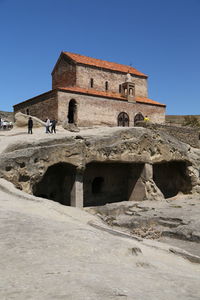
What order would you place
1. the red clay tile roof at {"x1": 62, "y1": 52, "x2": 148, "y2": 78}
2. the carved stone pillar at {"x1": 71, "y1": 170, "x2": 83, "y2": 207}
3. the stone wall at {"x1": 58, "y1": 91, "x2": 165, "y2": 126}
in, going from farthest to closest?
the red clay tile roof at {"x1": 62, "y1": 52, "x2": 148, "y2": 78} → the stone wall at {"x1": 58, "y1": 91, "x2": 165, "y2": 126} → the carved stone pillar at {"x1": 71, "y1": 170, "x2": 83, "y2": 207}

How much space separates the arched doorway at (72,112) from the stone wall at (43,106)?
1820 millimetres

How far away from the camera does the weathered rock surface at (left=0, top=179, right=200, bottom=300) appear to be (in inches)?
111

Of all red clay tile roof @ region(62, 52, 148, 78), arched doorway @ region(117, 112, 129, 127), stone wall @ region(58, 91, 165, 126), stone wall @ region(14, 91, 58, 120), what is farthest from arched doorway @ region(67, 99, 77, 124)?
red clay tile roof @ region(62, 52, 148, 78)

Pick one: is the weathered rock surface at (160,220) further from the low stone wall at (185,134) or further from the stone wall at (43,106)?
the stone wall at (43,106)

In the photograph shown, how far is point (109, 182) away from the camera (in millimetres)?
16281

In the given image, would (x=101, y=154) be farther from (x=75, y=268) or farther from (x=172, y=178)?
(x=75, y=268)

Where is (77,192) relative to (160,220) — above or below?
above

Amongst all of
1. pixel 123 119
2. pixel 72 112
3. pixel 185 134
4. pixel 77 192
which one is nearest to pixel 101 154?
pixel 77 192

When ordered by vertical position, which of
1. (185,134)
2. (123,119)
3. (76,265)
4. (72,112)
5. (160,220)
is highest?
(72,112)

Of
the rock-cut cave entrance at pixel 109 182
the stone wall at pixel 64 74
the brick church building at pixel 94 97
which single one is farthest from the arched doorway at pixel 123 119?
the rock-cut cave entrance at pixel 109 182

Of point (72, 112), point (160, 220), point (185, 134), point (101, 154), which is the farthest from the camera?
point (72, 112)

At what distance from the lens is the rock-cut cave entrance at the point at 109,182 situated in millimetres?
15523

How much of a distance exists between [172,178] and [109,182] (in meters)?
4.52

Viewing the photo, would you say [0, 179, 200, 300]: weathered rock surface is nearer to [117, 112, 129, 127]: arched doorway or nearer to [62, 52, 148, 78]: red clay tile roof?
[117, 112, 129, 127]: arched doorway
